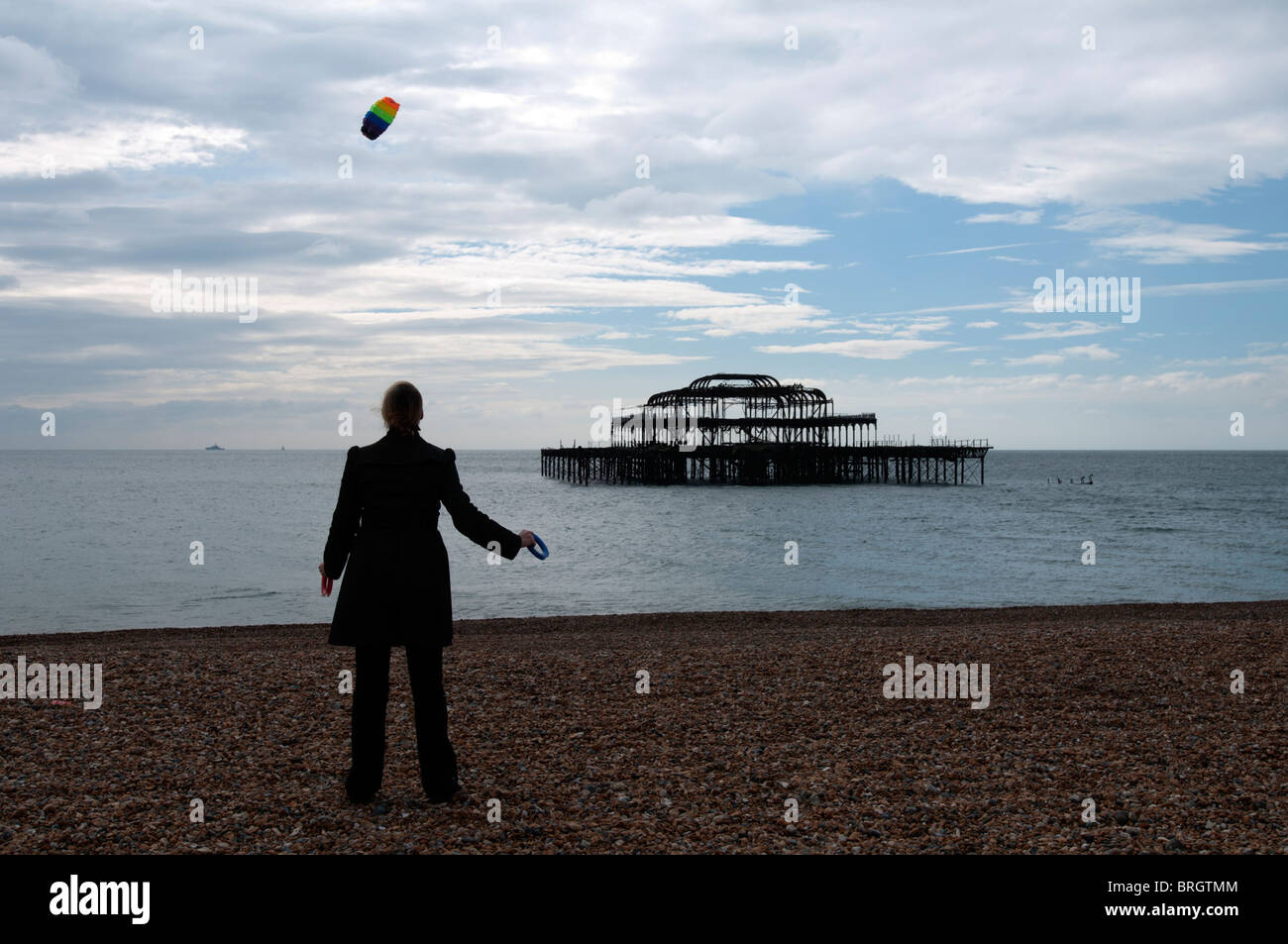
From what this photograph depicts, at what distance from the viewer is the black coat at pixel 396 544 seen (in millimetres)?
5035

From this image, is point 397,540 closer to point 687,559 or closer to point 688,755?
point 688,755

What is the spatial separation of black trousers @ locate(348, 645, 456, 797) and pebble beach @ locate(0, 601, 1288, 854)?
149 millimetres

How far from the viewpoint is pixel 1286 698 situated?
25.5ft

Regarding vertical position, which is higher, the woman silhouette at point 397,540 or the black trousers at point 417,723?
the woman silhouette at point 397,540

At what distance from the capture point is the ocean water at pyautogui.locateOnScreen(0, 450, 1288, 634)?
21938 millimetres

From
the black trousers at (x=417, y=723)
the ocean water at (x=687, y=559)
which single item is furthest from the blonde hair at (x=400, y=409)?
the ocean water at (x=687, y=559)

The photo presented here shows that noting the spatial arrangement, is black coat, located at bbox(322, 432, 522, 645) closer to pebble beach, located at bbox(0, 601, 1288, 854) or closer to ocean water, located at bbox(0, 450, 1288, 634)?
pebble beach, located at bbox(0, 601, 1288, 854)

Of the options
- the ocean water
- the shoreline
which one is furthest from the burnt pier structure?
the shoreline

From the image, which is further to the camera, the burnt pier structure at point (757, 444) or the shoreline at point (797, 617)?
the burnt pier structure at point (757, 444)

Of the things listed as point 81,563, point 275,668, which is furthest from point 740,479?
point 275,668

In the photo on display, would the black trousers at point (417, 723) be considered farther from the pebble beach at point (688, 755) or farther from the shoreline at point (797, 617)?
the shoreline at point (797, 617)

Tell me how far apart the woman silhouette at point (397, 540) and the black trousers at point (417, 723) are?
4cm

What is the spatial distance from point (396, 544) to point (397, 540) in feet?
0.07
